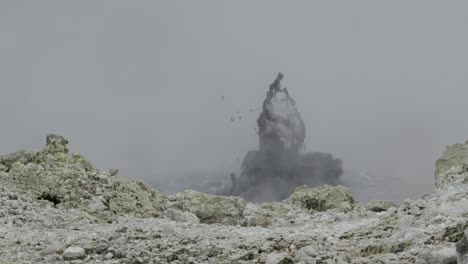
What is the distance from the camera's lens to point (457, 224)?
691 inches

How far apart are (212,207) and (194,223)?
7.68 m

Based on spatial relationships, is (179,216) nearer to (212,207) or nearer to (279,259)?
(212,207)

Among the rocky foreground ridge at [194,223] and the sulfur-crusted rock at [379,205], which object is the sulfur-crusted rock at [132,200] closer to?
the rocky foreground ridge at [194,223]

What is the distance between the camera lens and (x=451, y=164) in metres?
35.9

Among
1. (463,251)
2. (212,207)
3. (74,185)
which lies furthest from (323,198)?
(463,251)

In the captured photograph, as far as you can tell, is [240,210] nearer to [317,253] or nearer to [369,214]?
[369,214]

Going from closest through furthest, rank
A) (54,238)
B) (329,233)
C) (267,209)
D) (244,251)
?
(244,251) < (329,233) < (54,238) < (267,209)

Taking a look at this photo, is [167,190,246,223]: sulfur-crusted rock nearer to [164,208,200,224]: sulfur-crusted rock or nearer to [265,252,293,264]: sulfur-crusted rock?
[164,208,200,224]: sulfur-crusted rock

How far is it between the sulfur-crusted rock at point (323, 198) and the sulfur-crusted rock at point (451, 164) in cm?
511

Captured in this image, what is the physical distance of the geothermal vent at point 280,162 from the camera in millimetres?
159750

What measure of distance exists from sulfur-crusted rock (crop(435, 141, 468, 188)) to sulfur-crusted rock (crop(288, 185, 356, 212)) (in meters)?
5.11

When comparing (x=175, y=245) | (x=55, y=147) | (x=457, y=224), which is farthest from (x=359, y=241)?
(x=55, y=147)

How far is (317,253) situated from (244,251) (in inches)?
101

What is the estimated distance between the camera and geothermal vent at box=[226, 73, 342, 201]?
160m
